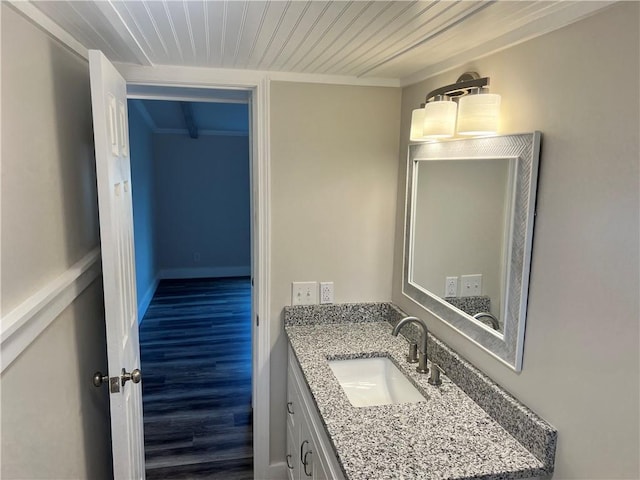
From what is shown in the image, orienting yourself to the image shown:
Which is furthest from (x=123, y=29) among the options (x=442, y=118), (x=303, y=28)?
(x=442, y=118)

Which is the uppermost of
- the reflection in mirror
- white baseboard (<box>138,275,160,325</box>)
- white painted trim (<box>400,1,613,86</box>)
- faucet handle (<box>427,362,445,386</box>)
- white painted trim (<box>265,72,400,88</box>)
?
white painted trim (<box>265,72,400,88</box>)

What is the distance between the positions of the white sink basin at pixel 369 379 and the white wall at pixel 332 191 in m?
0.43

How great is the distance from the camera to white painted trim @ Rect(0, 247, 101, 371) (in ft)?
3.19

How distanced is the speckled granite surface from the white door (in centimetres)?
67

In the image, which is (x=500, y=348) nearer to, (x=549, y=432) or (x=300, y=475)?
(x=549, y=432)

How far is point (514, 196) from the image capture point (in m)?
1.31

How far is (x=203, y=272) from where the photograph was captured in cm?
660

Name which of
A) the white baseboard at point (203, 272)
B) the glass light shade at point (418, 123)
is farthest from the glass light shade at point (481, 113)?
the white baseboard at point (203, 272)

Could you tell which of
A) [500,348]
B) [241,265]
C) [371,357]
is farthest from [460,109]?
[241,265]

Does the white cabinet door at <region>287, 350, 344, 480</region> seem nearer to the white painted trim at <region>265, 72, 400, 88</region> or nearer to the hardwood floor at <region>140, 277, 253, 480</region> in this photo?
the hardwood floor at <region>140, 277, 253, 480</region>

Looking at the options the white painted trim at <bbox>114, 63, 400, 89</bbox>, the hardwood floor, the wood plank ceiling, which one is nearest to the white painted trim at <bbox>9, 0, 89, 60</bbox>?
the wood plank ceiling

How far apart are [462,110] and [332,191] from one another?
854 mm

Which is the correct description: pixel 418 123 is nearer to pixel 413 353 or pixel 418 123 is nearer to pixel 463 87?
pixel 463 87

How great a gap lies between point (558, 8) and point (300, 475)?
75.3 inches
